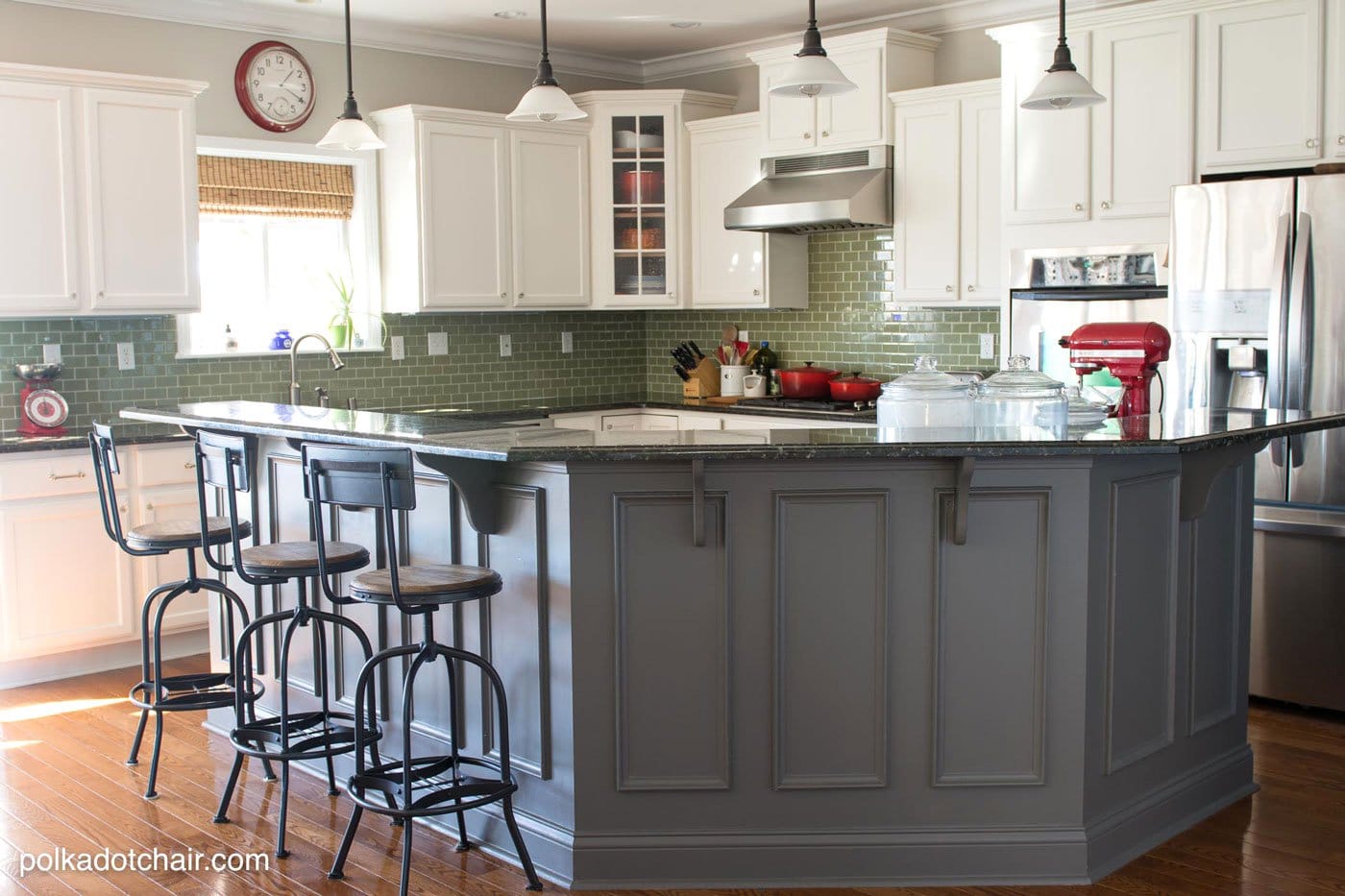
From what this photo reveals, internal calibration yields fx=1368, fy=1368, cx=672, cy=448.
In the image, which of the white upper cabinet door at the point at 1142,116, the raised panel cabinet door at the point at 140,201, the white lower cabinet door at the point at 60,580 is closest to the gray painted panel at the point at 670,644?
the white upper cabinet door at the point at 1142,116

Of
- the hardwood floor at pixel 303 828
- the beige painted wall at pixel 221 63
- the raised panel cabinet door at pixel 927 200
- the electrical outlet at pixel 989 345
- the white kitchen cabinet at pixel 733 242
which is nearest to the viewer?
the hardwood floor at pixel 303 828

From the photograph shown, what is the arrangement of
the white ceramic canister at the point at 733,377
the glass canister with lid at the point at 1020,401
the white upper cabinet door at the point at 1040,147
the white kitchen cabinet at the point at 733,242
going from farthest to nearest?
the white ceramic canister at the point at 733,377
the white kitchen cabinet at the point at 733,242
the white upper cabinet door at the point at 1040,147
the glass canister with lid at the point at 1020,401

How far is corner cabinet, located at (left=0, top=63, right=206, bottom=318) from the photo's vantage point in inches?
A: 204

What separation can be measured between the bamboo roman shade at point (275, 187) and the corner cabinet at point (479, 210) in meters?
0.22

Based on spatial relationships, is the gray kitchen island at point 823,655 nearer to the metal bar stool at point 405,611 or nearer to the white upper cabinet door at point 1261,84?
the metal bar stool at point 405,611

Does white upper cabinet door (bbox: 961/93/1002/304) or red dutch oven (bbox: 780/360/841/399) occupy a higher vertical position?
white upper cabinet door (bbox: 961/93/1002/304)

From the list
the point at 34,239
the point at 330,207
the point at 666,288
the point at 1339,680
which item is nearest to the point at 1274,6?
the point at 1339,680

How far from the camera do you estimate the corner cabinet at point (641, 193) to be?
270 inches

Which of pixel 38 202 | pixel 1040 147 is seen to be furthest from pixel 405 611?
pixel 1040 147

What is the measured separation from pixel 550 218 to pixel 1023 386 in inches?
143

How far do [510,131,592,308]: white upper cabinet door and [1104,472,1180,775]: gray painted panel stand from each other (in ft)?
12.9

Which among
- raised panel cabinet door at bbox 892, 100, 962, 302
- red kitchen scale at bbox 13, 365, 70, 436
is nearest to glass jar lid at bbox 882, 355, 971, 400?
raised panel cabinet door at bbox 892, 100, 962, 302

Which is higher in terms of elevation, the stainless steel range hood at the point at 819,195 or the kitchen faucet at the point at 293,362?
the stainless steel range hood at the point at 819,195

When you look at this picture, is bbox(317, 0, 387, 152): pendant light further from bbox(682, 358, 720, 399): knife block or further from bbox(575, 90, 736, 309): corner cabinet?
bbox(682, 358, 720, 399): knife block
